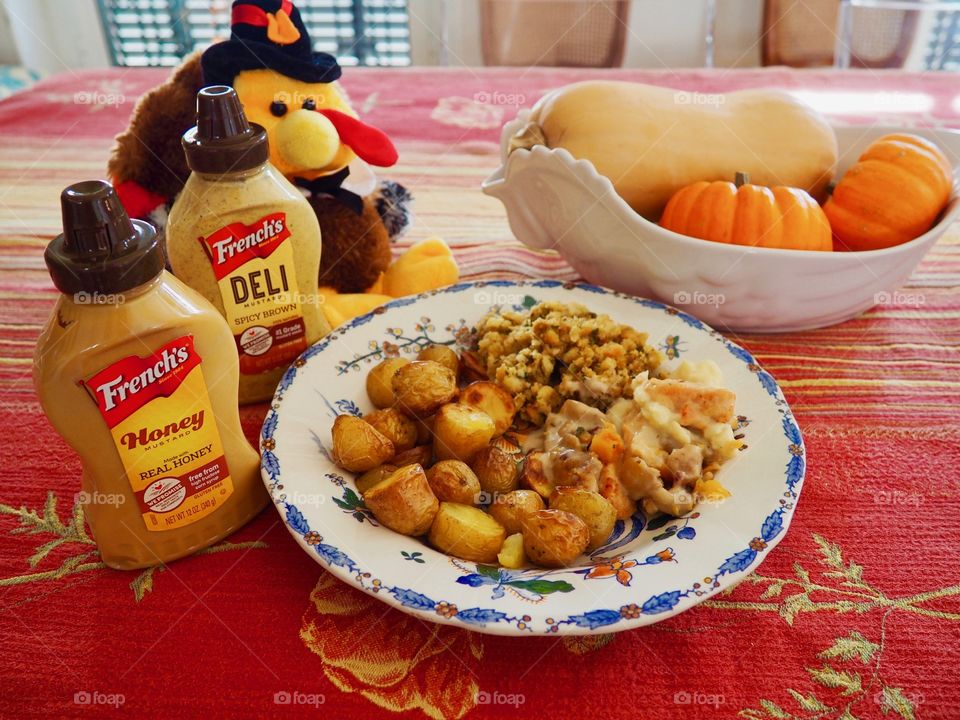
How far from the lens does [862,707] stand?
24.0 inches

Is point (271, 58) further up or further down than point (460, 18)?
further up

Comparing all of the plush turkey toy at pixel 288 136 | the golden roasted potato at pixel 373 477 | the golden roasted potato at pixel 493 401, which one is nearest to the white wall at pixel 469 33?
the plush turkey toy at pixel 288 136

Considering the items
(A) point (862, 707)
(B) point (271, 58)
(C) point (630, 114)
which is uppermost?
(B) point (271, 58)

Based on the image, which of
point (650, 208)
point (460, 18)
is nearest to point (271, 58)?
point (650, 208)

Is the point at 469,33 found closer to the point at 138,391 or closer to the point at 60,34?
the point at 60,34

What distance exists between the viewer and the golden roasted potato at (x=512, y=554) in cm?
69

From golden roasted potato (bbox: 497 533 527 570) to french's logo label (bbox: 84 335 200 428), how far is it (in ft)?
1.08

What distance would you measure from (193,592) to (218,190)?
0.42 meters

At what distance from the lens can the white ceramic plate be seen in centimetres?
61

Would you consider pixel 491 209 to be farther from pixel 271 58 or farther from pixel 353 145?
pixel 271 58

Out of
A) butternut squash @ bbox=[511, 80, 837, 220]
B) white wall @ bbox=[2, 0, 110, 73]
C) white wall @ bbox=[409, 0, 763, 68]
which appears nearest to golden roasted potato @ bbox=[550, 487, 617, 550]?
butternut squash @ bbox=[511, 80, 837, 220]

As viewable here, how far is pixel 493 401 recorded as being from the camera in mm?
832

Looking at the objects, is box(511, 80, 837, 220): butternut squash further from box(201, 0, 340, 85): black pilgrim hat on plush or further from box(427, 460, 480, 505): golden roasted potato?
box(427, 460, 480, 505): golden roasted potato

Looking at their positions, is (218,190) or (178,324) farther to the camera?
(218,190)
